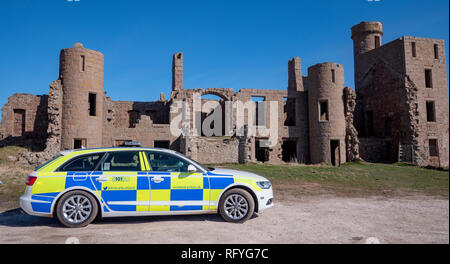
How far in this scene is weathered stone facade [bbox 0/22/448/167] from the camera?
20547 mm

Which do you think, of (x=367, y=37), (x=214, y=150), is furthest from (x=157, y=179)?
(x=367, y=37)

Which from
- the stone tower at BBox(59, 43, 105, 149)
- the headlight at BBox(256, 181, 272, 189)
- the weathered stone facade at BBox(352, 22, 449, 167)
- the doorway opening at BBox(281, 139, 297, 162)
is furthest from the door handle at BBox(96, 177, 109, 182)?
the weathered stone facade at BBox(352, 22, 449, 167)

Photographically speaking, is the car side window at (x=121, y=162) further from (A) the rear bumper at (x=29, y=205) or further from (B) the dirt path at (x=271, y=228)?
(A) the rear bumper at (x=29, y=205)

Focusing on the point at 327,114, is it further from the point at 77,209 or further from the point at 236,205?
the point at 77,209

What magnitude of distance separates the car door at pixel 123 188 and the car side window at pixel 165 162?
0.30 m

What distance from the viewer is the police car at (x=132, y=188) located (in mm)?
5602

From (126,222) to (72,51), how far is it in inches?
719

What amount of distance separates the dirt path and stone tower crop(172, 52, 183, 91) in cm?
1989

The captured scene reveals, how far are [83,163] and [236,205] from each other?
323 centimetres

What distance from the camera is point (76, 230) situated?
17.5 ft

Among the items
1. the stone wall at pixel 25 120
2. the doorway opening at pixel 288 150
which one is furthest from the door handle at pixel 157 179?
the doorway opening at pixel 288 150
